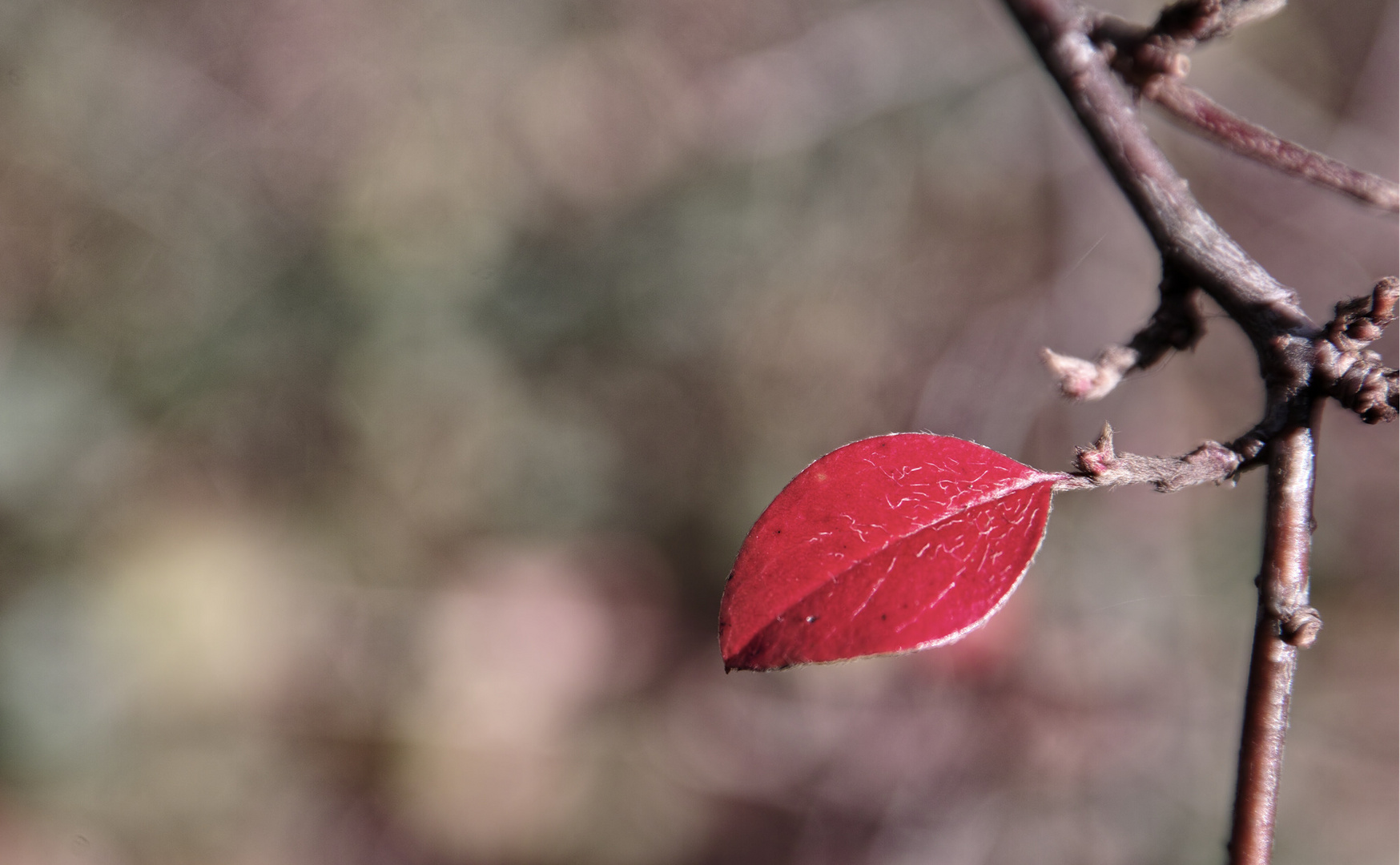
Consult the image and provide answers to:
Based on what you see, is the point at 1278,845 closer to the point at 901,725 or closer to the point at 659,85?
the point at 901,725

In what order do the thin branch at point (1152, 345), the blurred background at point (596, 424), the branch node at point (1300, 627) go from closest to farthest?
the branch node at point (1300, 627) → the thin branch at point (1152, 345) → the blurred background at point (596, 424)

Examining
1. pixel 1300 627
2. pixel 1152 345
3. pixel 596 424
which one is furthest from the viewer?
pixel 596 424

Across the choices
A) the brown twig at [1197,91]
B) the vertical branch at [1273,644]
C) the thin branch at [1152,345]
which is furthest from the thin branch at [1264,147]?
the vertical branch at [1273,644]

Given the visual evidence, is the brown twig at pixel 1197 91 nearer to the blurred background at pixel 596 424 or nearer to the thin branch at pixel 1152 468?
the thin branch at pixel 1152 468

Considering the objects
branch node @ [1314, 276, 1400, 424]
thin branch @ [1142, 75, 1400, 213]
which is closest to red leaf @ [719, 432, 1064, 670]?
branch node @ [1314, 276, 1400, 424]

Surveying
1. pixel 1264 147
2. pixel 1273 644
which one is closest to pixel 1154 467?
pixel 1273 644

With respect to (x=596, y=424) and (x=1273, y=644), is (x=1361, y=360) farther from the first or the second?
(x=596, y=424)

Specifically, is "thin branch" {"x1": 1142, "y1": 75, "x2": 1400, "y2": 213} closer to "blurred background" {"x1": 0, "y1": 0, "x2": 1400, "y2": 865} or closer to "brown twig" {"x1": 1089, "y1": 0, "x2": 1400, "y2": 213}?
"brown twig" {"x1": 1089, "y1": 0, "x2": 1400, "y2": 213}
